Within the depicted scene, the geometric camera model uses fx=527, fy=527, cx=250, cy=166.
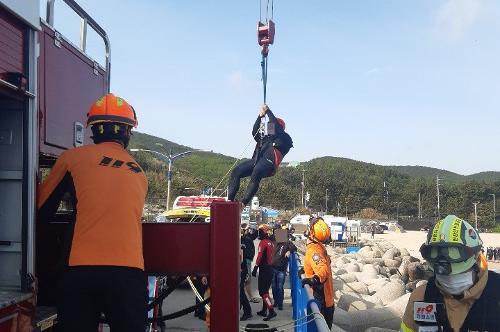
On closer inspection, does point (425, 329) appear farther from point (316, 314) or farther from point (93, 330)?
point (93, 330)

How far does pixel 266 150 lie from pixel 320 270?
2017 millimetres

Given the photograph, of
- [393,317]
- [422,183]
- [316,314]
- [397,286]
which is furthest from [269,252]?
[422,183]

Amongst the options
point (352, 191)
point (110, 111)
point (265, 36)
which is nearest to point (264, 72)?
point (265, 36)

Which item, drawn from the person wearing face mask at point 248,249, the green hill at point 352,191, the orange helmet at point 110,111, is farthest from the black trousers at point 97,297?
the green hill at point 352,191

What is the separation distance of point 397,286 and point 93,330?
12919 mm

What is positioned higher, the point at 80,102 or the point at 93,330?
the point at 80,102

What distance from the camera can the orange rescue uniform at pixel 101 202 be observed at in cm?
297

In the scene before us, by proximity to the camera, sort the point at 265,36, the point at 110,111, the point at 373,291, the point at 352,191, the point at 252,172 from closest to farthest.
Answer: the point at 110,111, the point at 252,172, the point at 265,36, the point at 373,291, the point at 352,191

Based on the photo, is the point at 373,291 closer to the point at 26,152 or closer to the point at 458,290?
the point at 458,290

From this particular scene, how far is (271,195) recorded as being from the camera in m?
106

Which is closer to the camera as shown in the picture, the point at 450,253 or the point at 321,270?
the point at 450,253

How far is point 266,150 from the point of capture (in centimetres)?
708

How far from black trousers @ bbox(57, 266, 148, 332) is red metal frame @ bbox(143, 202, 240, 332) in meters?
0.29

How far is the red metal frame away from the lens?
10.4 feet
